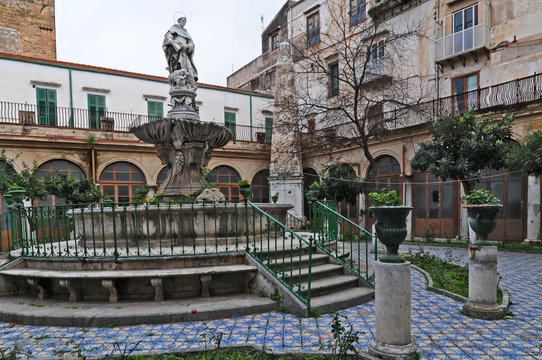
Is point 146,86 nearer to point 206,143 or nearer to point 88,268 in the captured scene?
point 206,143

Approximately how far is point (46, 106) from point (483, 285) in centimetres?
2154

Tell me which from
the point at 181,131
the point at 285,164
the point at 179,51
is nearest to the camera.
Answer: the point at 181,131

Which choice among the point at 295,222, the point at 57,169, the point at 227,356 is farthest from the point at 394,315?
the point at 57,169

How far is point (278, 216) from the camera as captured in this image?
7.92 metres

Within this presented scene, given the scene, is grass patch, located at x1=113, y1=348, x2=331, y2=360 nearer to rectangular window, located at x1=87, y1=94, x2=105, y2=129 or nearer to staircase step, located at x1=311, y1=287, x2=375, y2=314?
staircase step, located at x1=311, y1=287, x2=375, y2=314

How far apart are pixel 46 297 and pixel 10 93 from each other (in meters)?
17.4

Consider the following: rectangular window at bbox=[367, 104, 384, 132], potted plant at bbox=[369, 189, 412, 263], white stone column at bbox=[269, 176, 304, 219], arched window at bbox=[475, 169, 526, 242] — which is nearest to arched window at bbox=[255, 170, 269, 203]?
white stone column at bbox=[269, 176, 304, 219]

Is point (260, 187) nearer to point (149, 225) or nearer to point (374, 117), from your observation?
point (374, 117)

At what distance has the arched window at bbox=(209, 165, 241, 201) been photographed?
892 inches

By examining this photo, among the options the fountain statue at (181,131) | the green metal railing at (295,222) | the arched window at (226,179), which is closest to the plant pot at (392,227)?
the green metal railing at (295,222)

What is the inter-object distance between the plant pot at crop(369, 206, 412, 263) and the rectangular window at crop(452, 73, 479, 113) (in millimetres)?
14582

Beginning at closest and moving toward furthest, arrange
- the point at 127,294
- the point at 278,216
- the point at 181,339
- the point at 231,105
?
the point at 181,339 < the point at 127,294 < the point at 278,216 < the point at 231,105

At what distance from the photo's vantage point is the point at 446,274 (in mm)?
7551

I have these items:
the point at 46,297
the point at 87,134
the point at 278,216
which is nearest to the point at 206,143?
the point at 278,216
